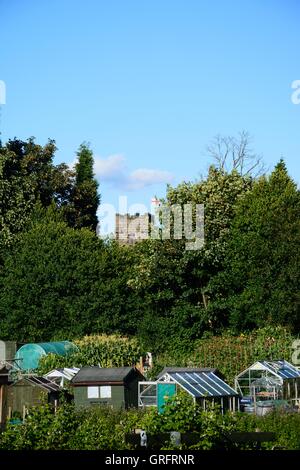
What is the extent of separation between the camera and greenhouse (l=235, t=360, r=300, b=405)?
42.7 metres

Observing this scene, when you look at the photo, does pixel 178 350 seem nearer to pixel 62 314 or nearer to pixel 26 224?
pixel 62 314

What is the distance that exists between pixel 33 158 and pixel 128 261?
10.7 metres

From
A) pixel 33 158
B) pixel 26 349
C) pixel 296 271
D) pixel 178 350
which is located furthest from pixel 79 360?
pixel 33 158

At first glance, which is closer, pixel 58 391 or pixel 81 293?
pixel 58 391

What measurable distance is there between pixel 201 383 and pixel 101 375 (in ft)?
14.3

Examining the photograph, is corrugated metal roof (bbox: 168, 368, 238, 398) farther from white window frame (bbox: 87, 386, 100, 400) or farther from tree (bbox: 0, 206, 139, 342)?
tree (bbox: 0, 206, 139, 342)

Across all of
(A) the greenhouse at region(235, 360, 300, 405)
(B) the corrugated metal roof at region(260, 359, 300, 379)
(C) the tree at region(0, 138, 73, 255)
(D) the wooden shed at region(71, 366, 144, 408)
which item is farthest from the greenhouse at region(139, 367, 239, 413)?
(C) the tree at region(0, 138, 73, 255)

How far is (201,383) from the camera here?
40.2 m

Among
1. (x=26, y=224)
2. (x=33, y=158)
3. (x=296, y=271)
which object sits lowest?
(x=296, y=271)

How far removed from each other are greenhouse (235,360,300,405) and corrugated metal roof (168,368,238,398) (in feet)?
5.22

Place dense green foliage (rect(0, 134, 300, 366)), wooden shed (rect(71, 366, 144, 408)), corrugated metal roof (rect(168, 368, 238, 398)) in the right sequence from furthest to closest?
dense green foliage (rect(0, 134, 300, 366)), wooden shed (rect(71, 366, 144, 408)), corrugated metal roof (rect(168, 368, 238, 398))

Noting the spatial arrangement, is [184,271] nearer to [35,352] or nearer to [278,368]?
[35,352]

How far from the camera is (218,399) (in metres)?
39.8

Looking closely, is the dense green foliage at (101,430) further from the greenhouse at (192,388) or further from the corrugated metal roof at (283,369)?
the corrugated metal roof at (283,369)
